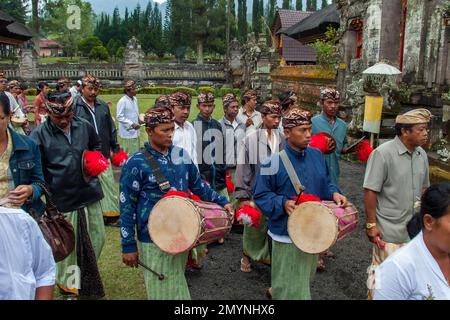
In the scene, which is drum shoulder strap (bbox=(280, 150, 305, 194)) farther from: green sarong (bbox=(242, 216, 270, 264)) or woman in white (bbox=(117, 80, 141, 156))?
woman in white (bbox=(117, 80, 141, 156))

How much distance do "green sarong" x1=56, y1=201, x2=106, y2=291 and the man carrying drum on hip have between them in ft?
3.27

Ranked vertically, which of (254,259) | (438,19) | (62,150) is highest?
(438,19)

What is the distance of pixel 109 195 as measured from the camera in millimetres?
6719

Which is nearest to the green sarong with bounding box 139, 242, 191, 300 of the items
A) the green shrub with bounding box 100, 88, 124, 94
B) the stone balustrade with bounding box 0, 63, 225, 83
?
the green shrub with bounding box 100, 88, 124, 94

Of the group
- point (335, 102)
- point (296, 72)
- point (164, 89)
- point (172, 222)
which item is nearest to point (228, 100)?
point (335, 102)

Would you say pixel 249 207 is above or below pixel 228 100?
below

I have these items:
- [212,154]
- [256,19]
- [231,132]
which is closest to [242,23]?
[256,19]

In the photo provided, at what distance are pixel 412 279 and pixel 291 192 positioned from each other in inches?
68.0

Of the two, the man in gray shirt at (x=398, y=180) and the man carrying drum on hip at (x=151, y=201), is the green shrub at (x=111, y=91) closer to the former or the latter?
the man carrying drum on hip at (x=151, y=201)

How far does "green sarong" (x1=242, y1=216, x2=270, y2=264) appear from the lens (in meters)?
5.37

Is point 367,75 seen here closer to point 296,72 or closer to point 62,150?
point 296,72

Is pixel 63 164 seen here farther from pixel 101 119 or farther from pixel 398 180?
pixel 398 180
